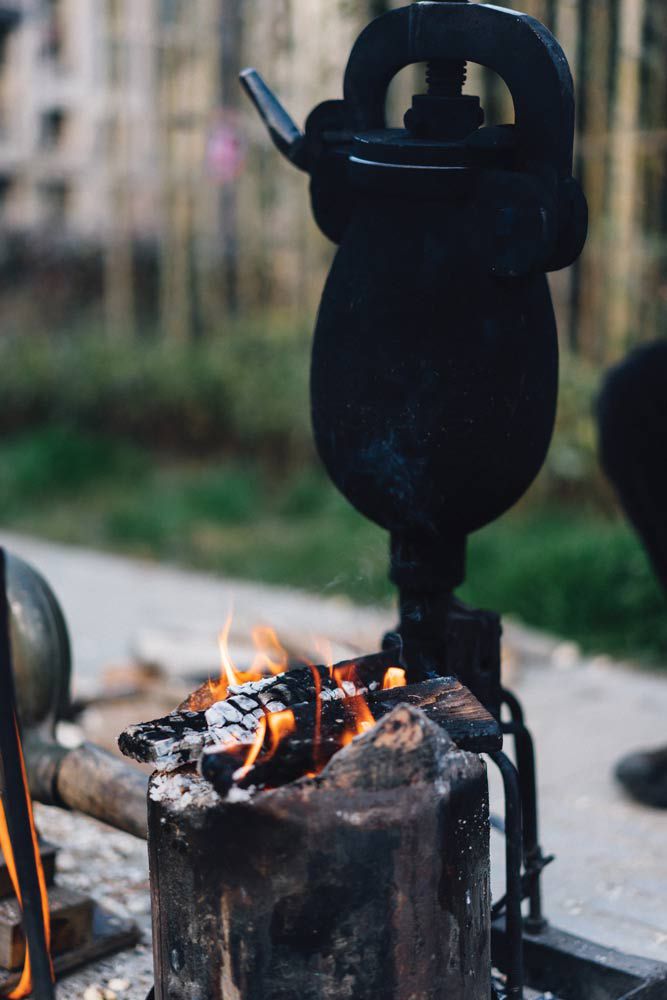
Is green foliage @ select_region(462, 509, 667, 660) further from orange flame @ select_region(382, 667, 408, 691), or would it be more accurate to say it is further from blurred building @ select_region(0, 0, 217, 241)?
blurred building @ select_region(0, 0, 217, 241)

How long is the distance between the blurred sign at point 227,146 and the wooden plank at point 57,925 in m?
5.98

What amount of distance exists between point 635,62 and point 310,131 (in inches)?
151

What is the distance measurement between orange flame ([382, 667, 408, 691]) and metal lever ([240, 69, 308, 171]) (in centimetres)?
92

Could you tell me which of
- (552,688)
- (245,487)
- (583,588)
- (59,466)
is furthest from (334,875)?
(59,466)

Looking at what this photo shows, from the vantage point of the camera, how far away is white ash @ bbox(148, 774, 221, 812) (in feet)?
5.51

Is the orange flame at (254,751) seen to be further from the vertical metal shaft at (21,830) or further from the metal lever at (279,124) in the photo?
the metal lever at (279,124)

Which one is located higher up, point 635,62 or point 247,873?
point 635,62

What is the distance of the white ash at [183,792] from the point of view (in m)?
1.68

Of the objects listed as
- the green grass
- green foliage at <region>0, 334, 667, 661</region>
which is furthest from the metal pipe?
green foliage at <region>0, 334, 667, 661</region>

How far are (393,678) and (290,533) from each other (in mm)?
4247

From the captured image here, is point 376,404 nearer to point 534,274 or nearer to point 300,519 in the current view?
point 534,274

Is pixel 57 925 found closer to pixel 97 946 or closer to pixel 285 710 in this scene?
pixel 97 946

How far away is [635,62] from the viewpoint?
5.83m

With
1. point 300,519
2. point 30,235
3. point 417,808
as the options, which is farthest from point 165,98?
point 417,808
